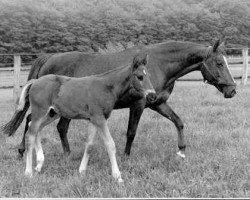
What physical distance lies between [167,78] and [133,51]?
27.0 inches

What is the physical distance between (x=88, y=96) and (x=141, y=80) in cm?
68

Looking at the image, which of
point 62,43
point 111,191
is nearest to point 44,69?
point 111,191

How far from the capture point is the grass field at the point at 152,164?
393 centimetres

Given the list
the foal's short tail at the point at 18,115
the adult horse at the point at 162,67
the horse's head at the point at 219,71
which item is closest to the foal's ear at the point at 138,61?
the adult horse at the point at 162,67

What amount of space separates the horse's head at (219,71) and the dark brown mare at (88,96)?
4.31ft

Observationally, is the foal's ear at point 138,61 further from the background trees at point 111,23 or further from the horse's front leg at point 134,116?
the background trees at point 111,23

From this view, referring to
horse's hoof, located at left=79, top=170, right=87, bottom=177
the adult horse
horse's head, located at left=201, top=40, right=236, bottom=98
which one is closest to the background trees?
the adult horse

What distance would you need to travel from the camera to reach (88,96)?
15.4ft

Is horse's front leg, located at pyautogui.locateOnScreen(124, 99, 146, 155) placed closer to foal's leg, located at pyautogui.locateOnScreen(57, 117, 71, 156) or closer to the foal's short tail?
foal's leg, located at pyautogui.locateOnScreen(57, 117, 71, 156)

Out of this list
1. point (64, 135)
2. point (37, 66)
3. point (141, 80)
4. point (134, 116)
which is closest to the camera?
point (141, 80)

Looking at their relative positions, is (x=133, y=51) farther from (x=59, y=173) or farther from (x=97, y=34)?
(x=97, y=34)

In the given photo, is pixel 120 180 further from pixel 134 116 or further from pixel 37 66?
pixel 37 66

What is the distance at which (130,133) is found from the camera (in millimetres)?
5543

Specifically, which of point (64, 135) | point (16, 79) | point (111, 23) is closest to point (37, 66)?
point (64, 135)
